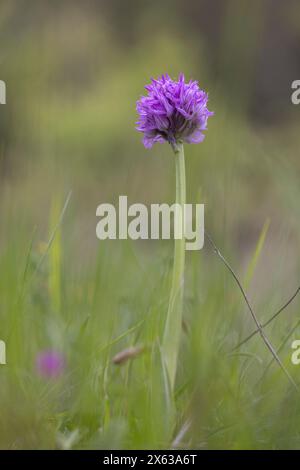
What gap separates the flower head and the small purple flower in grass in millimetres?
243

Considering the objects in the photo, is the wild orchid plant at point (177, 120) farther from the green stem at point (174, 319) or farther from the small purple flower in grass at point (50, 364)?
the small purple flower in grass at point (50, 364)

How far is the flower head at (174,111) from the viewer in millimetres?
763

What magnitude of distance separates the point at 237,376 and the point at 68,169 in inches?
21.5

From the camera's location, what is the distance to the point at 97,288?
2.88ft

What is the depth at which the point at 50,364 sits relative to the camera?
0.78 metres

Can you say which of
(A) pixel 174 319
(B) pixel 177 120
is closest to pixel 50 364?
(A) pixel 174 319

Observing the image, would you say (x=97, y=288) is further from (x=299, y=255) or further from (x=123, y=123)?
(x=123, y=123)

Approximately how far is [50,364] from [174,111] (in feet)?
0.92

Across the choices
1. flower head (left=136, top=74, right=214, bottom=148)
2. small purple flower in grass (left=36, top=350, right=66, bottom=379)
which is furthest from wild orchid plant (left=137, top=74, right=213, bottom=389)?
small purple flower in grass (left=36, top=350, right=66, bottom=379)

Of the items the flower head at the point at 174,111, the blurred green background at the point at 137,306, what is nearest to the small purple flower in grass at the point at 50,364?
the blurred green background at the point at 137,306

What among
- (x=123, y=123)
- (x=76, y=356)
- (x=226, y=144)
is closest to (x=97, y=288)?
(x=76, y=356)

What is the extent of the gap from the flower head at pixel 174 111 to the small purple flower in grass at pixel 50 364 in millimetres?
243

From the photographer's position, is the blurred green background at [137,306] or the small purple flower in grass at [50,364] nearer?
the blurred green background at [137,306]

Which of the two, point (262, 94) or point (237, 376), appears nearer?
point (237, 376)
